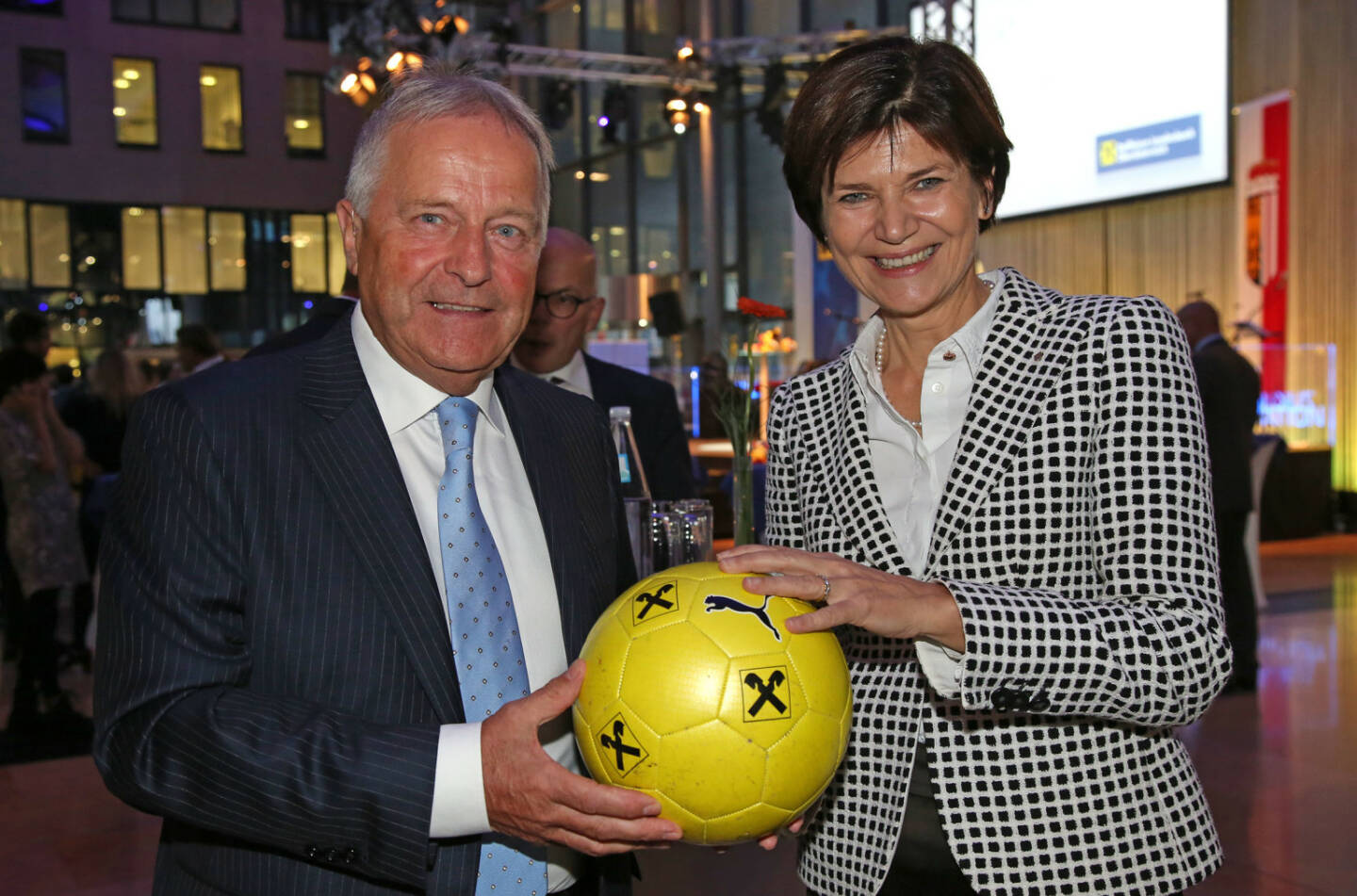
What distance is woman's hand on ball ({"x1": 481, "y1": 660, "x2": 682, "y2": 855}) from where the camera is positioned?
1291mm

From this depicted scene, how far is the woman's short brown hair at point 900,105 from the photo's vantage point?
64.3 inches

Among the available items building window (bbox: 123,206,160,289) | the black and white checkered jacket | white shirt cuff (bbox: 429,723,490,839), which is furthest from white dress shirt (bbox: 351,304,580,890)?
building window (bbox: 123,206,160,289)

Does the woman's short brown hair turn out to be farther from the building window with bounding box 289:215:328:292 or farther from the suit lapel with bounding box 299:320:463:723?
the building window with bounding box 289:215:328:292

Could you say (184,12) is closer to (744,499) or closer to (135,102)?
(135,102)

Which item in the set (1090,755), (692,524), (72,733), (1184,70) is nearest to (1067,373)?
(1090,755)

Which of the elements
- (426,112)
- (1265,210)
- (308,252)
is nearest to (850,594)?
(426,112)

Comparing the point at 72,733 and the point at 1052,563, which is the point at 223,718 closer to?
the point at 1052,563

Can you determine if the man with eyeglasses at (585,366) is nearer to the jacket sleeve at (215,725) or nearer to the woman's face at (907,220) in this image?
the woman's face at (907,220)

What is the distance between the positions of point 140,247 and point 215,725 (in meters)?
22.5

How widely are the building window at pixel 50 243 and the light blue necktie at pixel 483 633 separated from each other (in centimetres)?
2209

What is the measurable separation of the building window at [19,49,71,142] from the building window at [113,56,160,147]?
2.86 feet

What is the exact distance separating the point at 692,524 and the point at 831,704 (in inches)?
47.2

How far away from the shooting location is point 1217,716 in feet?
18.0

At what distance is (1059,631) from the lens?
4.58 feet
